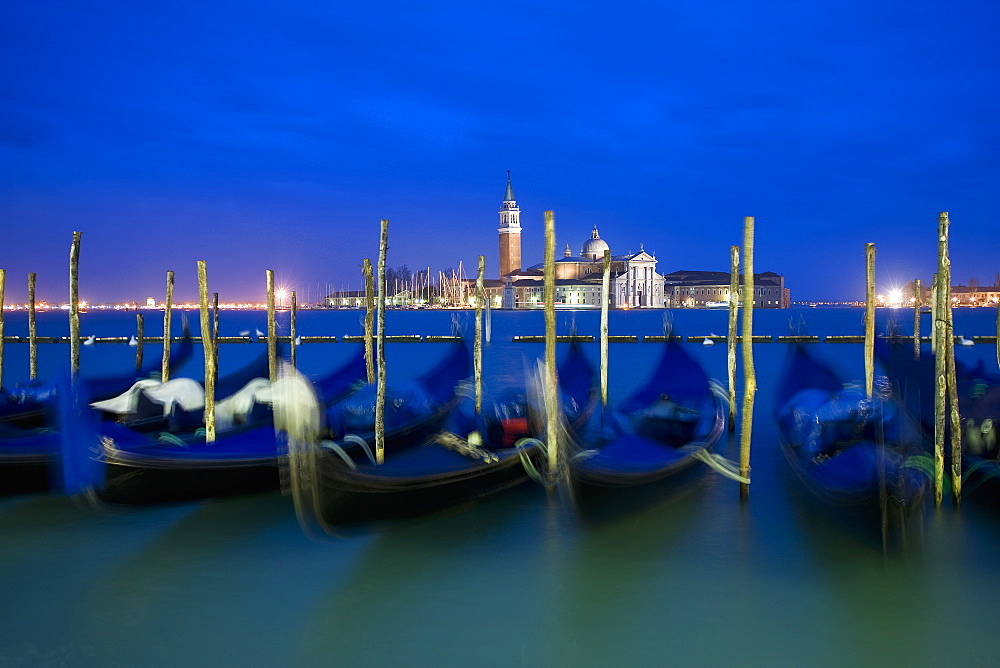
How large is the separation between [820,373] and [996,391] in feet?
4.39

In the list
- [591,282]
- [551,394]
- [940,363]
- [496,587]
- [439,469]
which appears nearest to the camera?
[496,587]

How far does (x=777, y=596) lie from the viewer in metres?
3.52

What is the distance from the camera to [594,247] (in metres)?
65.6

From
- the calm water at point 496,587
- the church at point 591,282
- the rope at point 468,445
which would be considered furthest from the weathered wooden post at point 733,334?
the church at point 591,282

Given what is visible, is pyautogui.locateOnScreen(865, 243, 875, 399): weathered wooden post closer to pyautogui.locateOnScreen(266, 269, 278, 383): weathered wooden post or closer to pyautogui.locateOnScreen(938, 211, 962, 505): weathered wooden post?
pyautogui.locateOnScreen(938, 211, 962, 505): weathered wooden post

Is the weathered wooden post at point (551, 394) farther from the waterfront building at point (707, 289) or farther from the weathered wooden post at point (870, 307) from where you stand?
the waterfront building at point (707, 289)

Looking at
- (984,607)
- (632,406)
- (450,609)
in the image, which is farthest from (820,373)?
(450,609)

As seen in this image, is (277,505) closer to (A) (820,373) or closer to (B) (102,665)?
(B) (102,665)

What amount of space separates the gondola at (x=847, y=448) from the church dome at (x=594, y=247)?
2308 inches

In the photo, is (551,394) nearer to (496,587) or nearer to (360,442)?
(496,587)

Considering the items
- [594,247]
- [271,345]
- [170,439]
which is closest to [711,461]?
[170,439]

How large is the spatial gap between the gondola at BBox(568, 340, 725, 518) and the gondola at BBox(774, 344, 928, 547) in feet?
2.04

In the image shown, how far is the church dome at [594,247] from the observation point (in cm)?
6512

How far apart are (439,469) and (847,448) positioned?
2805 mm
